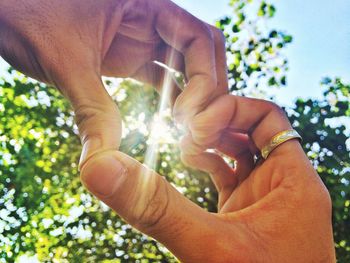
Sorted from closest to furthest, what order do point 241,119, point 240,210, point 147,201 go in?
1. point 147,201
2. point 240,210
3. point 241,119

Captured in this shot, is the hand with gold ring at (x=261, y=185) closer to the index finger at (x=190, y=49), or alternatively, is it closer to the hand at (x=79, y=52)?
the index finger at (x=190, y=49)

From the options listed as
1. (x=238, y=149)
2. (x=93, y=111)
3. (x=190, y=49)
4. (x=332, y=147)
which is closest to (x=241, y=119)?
(x=238, y=149)

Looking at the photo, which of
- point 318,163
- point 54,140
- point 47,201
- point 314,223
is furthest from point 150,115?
point 314,223

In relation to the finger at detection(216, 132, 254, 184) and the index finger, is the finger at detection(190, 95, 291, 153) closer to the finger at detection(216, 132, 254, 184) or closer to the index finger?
Answer: the index finger

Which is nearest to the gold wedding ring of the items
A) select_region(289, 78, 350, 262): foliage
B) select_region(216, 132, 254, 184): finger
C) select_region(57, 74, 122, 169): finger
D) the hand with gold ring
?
the hand with gold ring

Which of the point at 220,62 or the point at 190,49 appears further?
the point at 220,62

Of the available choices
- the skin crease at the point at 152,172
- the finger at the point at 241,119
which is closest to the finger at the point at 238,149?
the finger at the point at 241,119

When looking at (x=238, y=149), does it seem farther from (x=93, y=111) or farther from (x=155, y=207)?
(x=93, y=111)
